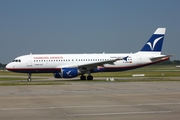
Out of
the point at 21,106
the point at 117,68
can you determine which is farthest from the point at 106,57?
the point at 21,106

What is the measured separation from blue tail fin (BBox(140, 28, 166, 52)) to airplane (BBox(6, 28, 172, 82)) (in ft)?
0.45

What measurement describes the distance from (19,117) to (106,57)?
3169cm

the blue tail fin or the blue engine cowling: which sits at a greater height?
the blue tail fin

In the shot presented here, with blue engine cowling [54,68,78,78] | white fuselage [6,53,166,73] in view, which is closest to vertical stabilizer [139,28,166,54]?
white fuselage [6,53,166,73]

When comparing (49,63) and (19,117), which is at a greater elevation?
(49,63)

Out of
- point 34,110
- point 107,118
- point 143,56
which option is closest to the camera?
point 107,118

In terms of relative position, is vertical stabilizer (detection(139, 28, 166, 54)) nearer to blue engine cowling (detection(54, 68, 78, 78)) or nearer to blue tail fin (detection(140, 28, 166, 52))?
blue tail fin (detection(140, 28, 166, 52))

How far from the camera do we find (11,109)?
41.3ft

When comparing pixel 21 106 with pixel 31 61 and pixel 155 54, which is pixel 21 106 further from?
pixel 155 54

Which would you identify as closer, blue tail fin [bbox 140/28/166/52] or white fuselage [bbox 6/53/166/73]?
white fuselage [bbox 6/53/166/73]

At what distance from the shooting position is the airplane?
39.6 m

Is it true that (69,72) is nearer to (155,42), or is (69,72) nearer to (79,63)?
(79,63)

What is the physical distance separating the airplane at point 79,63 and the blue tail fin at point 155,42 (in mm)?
136

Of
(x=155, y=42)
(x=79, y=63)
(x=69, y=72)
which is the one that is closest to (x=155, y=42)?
(x=155, y=42)
